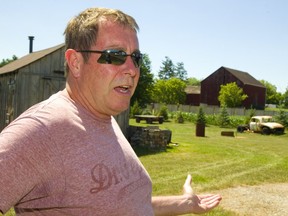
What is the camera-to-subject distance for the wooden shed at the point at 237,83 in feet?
200

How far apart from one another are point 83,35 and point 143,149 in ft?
48.0

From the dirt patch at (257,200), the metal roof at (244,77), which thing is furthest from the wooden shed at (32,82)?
the metal roof at (244,77)

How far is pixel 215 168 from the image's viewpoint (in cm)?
1247

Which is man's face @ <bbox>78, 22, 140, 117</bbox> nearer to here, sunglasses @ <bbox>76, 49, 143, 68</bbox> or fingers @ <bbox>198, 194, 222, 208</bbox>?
sunglasses @ <bbox>76, 49, 143, 68</bbox>

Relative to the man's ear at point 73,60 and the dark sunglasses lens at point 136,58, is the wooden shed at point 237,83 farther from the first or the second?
the man's ear at point 73,60

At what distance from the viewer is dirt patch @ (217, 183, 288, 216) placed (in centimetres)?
792

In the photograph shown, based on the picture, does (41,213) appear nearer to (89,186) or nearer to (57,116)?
(89,186)

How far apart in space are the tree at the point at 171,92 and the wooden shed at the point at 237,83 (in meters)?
9.52

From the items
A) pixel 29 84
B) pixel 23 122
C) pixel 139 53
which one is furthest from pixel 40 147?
pixel 29 84

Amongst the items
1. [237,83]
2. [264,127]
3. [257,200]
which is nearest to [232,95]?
[237,83]

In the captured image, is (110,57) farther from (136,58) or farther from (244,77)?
(244,77)

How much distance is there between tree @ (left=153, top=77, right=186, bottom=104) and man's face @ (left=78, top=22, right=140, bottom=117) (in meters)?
73.6

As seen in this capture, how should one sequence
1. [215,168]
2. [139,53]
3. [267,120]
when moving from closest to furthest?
[139,53] < [215,168] < [267,120]

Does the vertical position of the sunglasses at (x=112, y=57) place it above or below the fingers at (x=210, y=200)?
above
